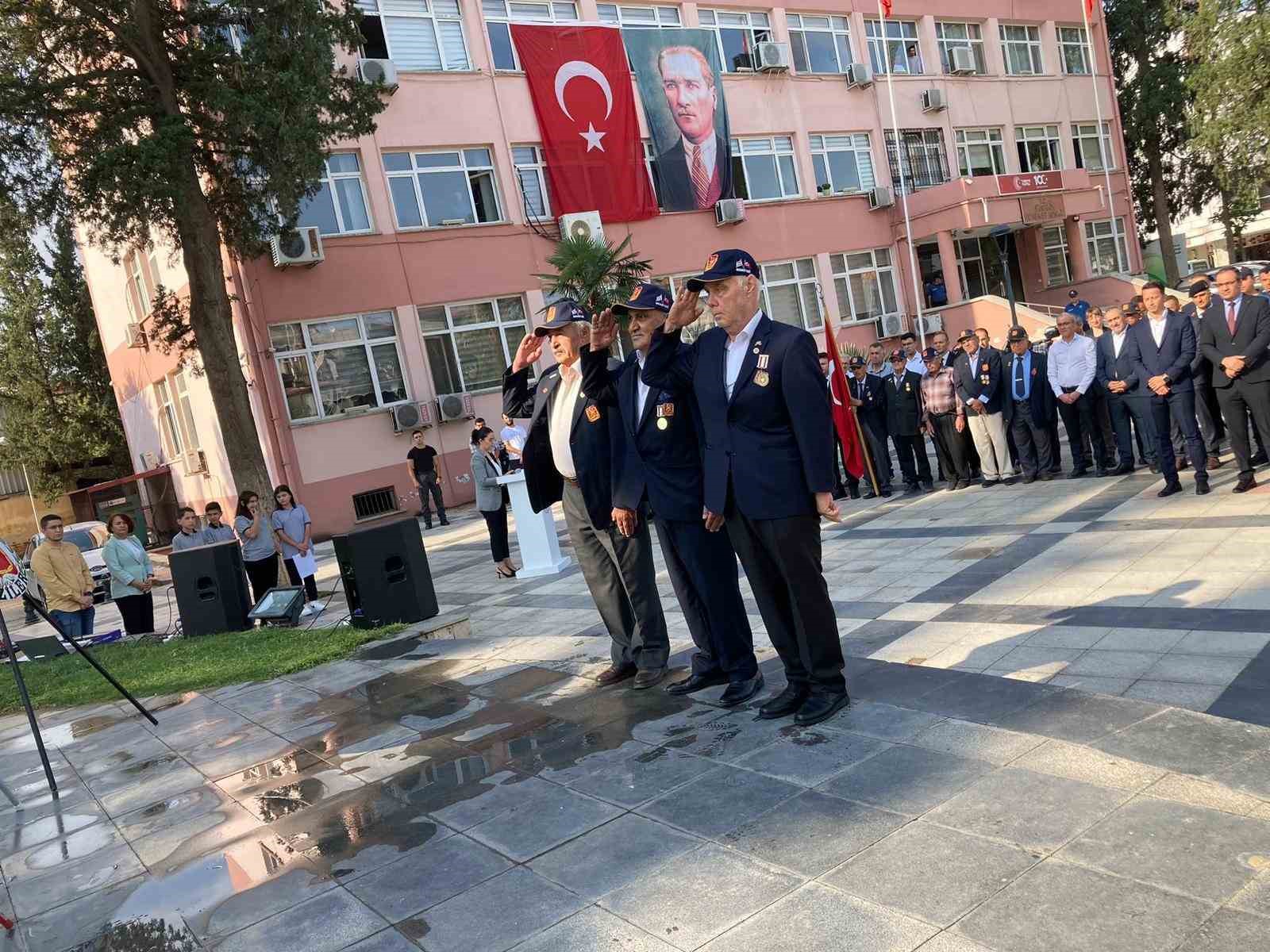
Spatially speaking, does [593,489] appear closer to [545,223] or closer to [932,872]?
[932,872]

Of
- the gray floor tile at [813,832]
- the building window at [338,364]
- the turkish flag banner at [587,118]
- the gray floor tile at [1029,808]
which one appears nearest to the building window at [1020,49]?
the turkish flag banner at [587,118]

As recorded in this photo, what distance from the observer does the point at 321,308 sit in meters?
22.0

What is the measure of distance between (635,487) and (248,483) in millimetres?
13214

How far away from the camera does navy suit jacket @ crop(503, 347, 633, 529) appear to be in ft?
17.6

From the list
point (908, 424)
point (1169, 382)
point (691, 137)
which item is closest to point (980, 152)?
point (691, 137)

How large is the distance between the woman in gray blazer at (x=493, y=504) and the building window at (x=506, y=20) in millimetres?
15315

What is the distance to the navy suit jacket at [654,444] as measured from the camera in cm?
489

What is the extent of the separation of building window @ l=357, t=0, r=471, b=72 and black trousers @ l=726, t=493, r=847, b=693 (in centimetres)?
2161

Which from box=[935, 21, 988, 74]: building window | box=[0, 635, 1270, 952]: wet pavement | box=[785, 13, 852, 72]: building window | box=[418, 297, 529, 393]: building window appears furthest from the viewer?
box=[935, 21, 988, 74]: building window

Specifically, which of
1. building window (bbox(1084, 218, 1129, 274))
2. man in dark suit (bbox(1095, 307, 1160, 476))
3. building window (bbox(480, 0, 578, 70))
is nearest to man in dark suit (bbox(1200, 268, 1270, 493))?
man in dark suit (bbox(1095, 307, 1160, 476))

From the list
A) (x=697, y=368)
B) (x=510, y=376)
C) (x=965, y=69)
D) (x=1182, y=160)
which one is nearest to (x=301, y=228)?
(x=510, y=376)

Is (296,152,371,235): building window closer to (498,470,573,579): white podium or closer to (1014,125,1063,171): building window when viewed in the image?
(498,470,573,579): white podium

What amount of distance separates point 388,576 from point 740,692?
16.8ft

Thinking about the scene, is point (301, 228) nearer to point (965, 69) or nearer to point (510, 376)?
point (510, 376)
